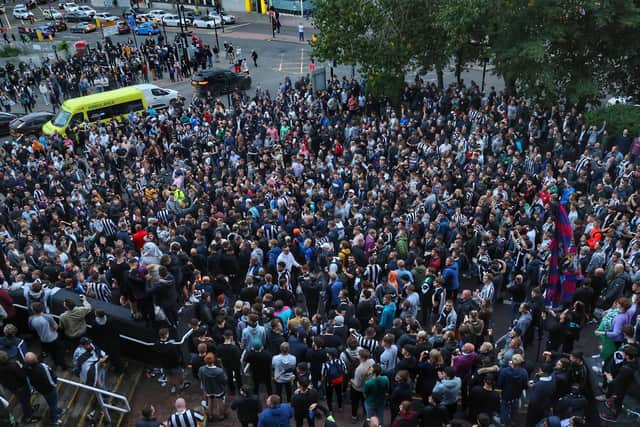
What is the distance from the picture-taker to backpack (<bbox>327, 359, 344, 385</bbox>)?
940 cm

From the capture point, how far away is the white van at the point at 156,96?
28109 millimetres

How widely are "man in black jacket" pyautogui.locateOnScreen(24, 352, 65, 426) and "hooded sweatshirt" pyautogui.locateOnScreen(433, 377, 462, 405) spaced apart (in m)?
6.10

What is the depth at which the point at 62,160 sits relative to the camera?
836 inches

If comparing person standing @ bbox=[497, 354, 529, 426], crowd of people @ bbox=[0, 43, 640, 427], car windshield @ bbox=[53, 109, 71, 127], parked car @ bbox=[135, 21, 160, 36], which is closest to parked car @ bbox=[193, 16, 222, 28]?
parked car @ bbox=[135, 21, 160, 36]

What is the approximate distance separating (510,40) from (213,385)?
1815 cm

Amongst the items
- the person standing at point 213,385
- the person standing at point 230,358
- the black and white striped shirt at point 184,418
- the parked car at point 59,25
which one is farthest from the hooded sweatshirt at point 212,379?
the parked car at point 59,25

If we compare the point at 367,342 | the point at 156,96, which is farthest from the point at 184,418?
the point at 156,96

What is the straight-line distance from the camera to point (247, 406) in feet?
28.1

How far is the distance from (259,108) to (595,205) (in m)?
15.1

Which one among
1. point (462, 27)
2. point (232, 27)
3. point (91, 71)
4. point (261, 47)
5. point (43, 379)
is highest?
point (462, 27)

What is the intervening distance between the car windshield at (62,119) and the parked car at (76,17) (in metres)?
32.3

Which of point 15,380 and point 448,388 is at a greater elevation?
point 15,380

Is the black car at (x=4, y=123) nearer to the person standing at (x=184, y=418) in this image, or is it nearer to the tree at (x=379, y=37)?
the tree at (x=379, y=37)

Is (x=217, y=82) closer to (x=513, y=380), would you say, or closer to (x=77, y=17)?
(x=513, y=380)
